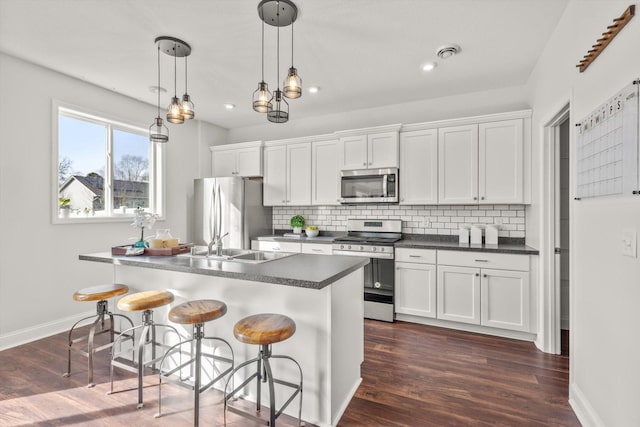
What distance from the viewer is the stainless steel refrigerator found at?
4.54 metres

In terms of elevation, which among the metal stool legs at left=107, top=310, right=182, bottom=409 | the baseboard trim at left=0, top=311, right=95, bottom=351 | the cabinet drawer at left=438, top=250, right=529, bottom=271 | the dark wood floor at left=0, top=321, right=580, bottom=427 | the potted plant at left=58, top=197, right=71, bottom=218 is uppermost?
the potted plant at left=58, top=197, right=71, bottom=218

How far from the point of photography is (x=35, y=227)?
3.18 m

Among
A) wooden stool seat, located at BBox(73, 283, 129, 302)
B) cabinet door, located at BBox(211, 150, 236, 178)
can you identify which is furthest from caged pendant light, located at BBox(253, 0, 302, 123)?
cabinet door, located at BBox(211, 150, 236, 178)

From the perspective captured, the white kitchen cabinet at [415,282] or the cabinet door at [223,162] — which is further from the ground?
the cabinet door at [223,162]

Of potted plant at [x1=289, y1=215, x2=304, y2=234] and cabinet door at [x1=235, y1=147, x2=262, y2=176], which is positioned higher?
cabinet door at [x1=235, y1=147, x2=262, y2=176]

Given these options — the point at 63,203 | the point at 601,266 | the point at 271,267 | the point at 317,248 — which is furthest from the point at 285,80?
the point at 63,203

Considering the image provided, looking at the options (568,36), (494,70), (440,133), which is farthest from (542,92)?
(440,133)

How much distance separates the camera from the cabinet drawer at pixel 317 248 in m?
4.10

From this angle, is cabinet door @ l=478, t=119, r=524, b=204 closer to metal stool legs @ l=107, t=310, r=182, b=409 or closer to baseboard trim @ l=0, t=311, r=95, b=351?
metal stool legs @ l=107, t=310, r=182, b=409

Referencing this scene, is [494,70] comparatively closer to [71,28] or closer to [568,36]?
[568,36]

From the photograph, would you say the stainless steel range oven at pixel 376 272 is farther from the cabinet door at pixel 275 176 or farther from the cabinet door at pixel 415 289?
the cabinet door at pixel 275 176

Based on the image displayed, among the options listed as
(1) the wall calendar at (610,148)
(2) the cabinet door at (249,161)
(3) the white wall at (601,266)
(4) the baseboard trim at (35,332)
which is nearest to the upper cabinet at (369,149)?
(2) the cabinet door at (249,161)

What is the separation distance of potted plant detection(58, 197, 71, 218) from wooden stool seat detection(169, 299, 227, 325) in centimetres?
251

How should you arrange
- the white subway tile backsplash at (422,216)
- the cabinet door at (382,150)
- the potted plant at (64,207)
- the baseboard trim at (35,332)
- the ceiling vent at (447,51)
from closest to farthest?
1. the ceiling vent at (447,51)
2. the baseboard trim at (35,332)
3. the potted plant at (64,207)
4. the white subway tile backsplash at (422,216)
5. the cabinet door at (382,150)
